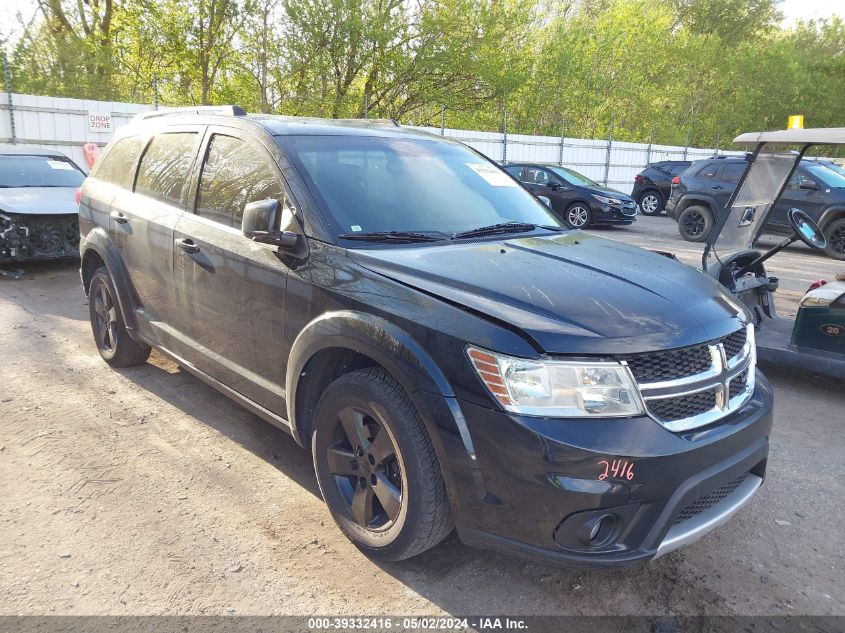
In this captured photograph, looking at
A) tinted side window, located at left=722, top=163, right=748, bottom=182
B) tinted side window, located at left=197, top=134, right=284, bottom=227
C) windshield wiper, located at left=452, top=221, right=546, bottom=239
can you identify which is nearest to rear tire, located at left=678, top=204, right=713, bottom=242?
tinted side window, located at left=722, top=163, right=748, bottom=182

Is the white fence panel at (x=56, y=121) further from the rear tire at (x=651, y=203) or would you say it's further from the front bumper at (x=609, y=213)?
the rear tire at (x=651, y=203)

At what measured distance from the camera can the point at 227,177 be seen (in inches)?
133

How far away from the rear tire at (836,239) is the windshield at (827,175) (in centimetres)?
72

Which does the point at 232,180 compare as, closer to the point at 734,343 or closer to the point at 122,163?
the point at 122,163

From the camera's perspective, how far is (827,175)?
1164cm

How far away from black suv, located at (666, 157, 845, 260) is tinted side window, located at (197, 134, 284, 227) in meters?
9.42

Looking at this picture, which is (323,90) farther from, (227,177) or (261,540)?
(261,540)

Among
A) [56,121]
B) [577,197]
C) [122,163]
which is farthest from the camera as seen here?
[577,197]

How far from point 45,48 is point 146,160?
57.3 feet

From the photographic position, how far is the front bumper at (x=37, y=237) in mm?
7383

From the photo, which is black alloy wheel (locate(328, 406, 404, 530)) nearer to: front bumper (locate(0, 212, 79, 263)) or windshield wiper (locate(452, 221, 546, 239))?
windshield wiper (locate(452, 221, 546, 239))

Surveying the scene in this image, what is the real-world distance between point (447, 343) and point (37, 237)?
7238 millimetres

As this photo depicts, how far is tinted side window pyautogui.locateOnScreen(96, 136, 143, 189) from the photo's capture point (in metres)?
4.32

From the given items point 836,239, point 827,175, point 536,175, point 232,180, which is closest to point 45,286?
point 232,180
